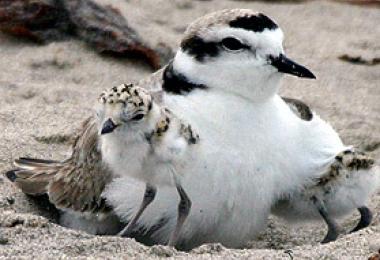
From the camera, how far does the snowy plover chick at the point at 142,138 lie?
4.25 metres

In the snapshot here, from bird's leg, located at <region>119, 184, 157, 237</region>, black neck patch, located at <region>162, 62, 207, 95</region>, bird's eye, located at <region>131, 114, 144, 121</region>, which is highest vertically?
bird's eye, located at <region>131, 114, 144, 121</region>


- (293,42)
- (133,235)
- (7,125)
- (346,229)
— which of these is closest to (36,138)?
(7,125)

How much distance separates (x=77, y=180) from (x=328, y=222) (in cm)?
108

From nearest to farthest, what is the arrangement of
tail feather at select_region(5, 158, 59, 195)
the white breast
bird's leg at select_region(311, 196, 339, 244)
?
the white breast → bird's leg at select_region(311, 196, 339, 244) → tail feather at select_region(5, 158, 59, 195)

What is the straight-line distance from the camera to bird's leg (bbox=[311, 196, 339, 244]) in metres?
4.89

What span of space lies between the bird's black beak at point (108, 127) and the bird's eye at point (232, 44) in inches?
30.4

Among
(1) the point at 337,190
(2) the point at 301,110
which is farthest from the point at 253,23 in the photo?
(1) the point at 337,190

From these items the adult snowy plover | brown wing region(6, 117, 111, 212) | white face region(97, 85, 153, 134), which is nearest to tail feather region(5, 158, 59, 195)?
brown wing region(6, 117, 111, 212)

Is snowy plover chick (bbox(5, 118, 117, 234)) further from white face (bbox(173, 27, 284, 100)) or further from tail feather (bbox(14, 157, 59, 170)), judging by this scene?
white face (bbox(173, 27, 284, 100))

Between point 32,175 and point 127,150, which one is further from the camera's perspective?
point 32,175

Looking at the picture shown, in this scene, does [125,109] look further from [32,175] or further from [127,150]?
[32,175]

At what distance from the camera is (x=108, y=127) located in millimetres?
4207

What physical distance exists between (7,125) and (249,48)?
1.67 meters

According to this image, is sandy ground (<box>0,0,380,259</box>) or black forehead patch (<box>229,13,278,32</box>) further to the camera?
black forehead patch (<box>229,13,278,32</box>)
